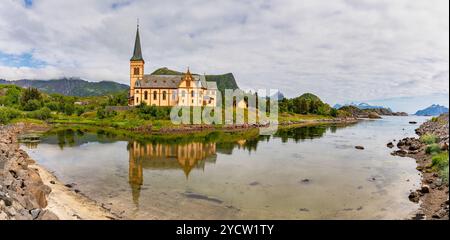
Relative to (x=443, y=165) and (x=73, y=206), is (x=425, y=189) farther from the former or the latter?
(x=73, y=206)

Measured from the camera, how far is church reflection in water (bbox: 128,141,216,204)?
23.4m

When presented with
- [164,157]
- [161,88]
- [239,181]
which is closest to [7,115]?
[161,88]

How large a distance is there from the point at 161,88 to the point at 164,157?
169 ft

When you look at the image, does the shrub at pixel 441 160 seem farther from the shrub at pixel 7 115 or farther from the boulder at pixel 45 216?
the shrub at pixel 7 115

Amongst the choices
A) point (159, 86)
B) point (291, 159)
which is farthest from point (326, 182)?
point (159, 86)

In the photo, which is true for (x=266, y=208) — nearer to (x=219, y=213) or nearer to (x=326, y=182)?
(x=219, y=213)

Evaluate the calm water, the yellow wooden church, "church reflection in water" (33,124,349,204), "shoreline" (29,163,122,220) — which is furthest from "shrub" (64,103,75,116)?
"shoreline" (29,163,122,220)

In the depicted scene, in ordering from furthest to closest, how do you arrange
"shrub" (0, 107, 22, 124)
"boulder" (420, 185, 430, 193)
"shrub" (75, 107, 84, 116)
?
"shrub" (75, 107, 84, 116), "shrub" (0, 107, 22, 124), "boulder" (420, 185, 430, 193)

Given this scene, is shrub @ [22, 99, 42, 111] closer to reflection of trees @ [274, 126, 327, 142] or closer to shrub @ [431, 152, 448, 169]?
reflection of trees @ [274, 126, 327, 142]

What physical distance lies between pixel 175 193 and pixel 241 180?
5.46m

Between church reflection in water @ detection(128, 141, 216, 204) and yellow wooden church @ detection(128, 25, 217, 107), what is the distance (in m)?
38.5
